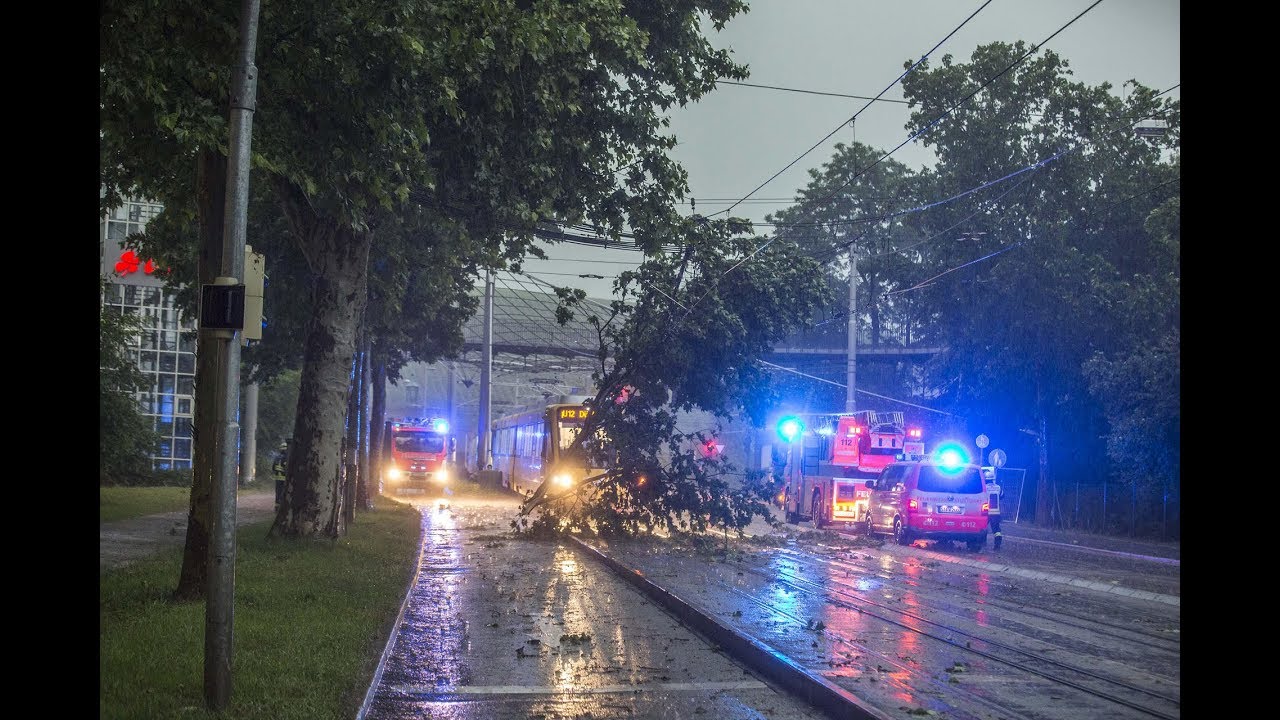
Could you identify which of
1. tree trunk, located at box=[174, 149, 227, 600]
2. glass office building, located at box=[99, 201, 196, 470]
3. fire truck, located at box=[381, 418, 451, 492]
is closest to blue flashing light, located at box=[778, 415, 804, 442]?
glass office building, located at box=[99, 201, 196, 470]

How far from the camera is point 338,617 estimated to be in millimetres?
12477

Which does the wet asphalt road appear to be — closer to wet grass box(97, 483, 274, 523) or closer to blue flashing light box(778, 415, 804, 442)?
wet grass box(97, 483, 274, 523)

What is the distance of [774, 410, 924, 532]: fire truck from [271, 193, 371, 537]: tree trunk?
14.1 meters

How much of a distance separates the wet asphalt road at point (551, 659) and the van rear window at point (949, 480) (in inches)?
380

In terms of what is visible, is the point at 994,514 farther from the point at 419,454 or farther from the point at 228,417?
the point at 419,454

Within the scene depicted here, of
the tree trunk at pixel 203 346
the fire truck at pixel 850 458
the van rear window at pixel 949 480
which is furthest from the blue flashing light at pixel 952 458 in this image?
the tree trunk at pixel 203 346

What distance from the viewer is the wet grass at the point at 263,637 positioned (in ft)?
27.2

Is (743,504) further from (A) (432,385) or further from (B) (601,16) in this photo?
(A) (432,385)

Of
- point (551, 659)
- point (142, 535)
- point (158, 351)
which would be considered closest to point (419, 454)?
point (158, 351)

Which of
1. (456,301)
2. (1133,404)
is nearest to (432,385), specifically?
(456,301)

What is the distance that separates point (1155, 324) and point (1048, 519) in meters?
7.28

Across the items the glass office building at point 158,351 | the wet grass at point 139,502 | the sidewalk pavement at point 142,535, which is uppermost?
the glass office building at point 158,351

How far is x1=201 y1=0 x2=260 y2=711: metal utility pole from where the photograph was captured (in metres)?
8.34

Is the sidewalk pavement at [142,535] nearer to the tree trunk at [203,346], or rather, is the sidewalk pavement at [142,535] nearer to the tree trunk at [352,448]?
the tree trunk at [203,346]
